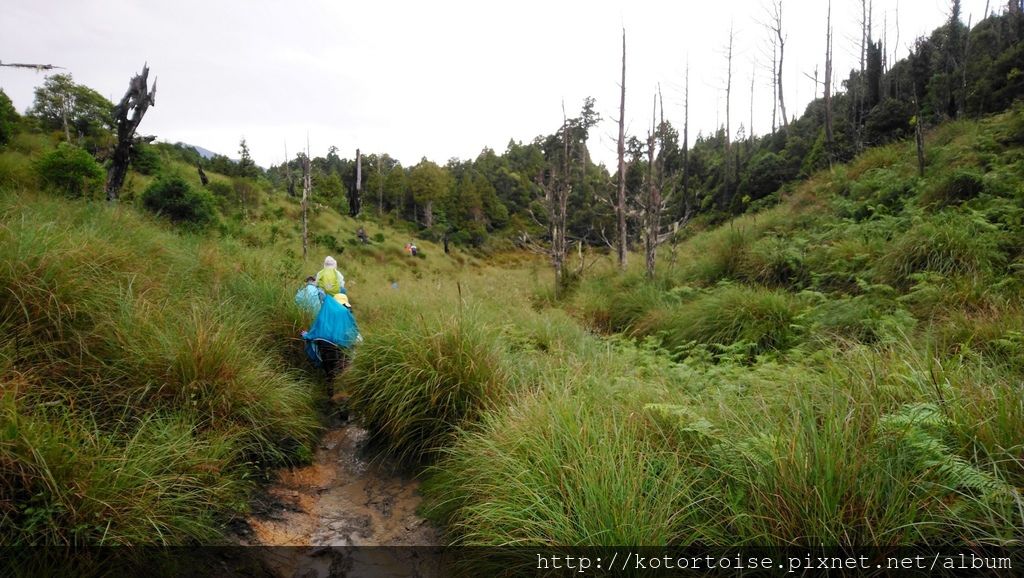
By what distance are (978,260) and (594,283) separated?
23.9 ft

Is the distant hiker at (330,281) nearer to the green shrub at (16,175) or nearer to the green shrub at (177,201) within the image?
the green shrub at (16,175)

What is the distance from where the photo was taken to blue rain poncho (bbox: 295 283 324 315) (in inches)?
223

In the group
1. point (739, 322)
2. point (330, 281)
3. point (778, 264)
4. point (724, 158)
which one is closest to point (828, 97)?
point (724, 158)

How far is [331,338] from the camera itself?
4.80 metres

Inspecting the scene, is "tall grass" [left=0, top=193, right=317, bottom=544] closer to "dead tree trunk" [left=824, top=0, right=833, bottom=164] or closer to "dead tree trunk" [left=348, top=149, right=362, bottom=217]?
"dead tree trunk" [left=824, top=0, right=833, bottom=164]

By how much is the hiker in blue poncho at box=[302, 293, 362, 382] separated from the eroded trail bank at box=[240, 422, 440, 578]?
3.22 feet

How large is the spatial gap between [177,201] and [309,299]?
28.0ft

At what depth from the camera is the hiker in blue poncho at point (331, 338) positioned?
15.8ft

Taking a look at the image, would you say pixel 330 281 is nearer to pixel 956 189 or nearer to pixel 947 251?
pixel 947 251

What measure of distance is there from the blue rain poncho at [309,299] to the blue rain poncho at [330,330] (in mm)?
818

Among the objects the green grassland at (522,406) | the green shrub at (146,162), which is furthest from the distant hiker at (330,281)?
the green shrub at (146,162)

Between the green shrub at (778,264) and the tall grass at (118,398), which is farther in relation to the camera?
the green shrub at (778,264)

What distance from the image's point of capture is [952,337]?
3.90 meters

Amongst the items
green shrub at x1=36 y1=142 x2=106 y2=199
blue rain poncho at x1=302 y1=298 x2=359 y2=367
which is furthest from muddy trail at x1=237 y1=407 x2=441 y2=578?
green shrub at x1=36 y1=142 x2=106 y2=199
